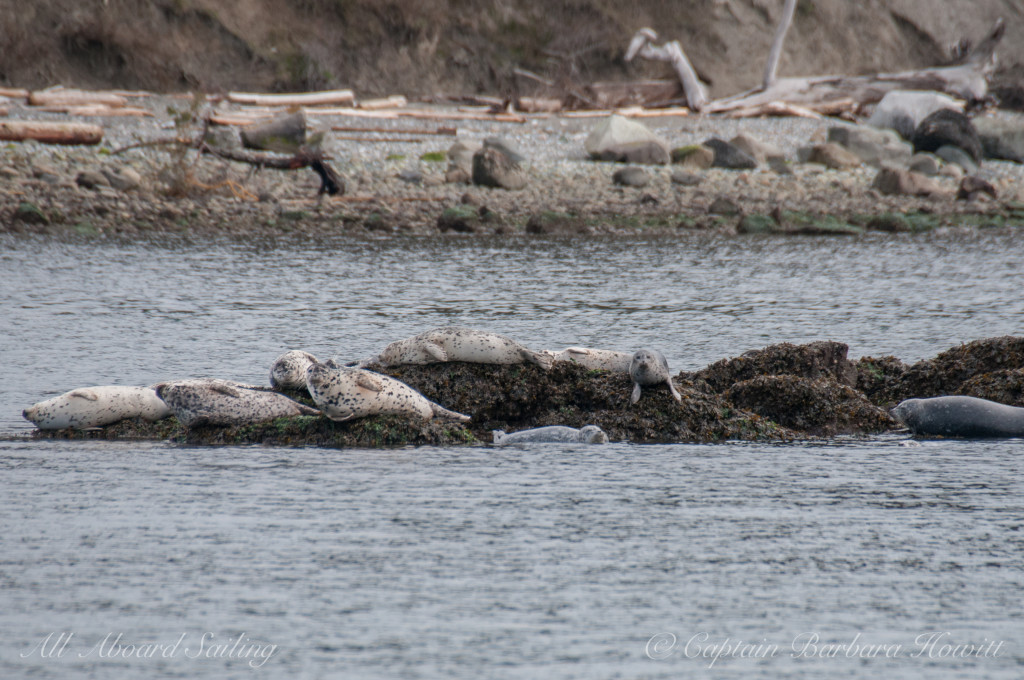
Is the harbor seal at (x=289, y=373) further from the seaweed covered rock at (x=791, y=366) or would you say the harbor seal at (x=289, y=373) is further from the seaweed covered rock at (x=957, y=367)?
the seaweed covered rock at (x=957, y=367)

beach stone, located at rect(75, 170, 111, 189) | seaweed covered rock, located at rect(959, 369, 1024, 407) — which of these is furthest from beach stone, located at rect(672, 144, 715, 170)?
seaweed covered rock, located at rect(959, 369, 1024, 407)

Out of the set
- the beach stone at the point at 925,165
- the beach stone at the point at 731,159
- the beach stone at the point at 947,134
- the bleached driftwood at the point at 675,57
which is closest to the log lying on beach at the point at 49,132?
the beach stone at the point at 731,159

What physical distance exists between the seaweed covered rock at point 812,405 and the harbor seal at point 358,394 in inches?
68.8

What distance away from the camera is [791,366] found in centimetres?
701

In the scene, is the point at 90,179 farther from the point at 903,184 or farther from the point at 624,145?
the point at 903,184

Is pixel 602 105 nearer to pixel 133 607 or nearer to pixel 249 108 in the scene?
pixel 249 108

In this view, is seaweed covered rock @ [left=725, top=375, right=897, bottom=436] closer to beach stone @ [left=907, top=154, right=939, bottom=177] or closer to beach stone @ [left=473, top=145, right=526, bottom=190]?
beach stone @ [left=473, top=145, right=526, bottom=190]

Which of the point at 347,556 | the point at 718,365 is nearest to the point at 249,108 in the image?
the point at 718,365

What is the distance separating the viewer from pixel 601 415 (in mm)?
6242

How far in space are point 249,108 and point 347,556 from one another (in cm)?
1962

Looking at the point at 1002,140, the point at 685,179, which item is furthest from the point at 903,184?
the point at 1002,140

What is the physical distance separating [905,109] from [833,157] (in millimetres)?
4645

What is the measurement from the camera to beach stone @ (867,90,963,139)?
25.3 meters

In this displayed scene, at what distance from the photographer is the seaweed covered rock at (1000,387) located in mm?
6577
